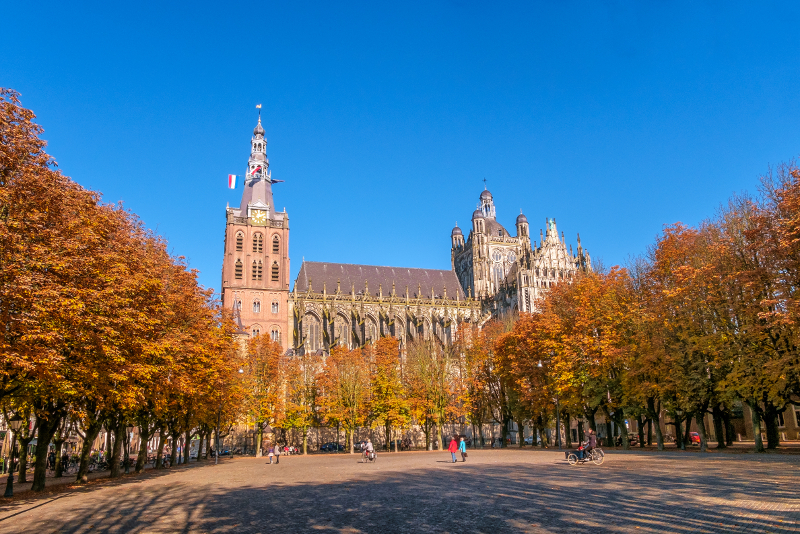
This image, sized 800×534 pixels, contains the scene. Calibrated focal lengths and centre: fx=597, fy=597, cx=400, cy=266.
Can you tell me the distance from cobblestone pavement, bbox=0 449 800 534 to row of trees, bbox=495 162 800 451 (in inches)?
363

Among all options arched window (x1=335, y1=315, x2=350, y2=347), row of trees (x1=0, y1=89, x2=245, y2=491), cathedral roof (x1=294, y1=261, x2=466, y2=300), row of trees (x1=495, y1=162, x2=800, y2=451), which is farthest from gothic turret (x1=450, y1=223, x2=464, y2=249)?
row of trees (x1=0, y1=89, x2=245, y2=491)

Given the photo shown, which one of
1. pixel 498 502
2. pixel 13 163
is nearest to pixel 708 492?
pixel 498 502

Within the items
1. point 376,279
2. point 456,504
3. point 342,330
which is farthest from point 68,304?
point 376,279

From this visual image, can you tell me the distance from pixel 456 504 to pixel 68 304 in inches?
517

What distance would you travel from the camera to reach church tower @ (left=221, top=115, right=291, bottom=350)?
87375mm

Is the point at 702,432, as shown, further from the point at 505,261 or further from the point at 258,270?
the point at 505,261

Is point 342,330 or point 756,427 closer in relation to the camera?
point 756,427

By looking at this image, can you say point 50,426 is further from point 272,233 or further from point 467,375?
point 272,233

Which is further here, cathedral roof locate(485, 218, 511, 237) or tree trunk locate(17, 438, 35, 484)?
cathedral roof locate(485, 218, 511, 237)

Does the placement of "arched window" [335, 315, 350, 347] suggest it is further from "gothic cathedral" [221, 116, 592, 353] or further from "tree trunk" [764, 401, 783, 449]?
"tree trunk" [764, 401, 783, 449]

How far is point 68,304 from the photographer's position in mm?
18500

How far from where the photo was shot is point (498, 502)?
53.3 ft

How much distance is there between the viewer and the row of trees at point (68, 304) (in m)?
18.1

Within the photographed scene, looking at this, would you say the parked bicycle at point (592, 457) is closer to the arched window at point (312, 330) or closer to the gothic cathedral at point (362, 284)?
the gothic cathedral at point (362, 284)
